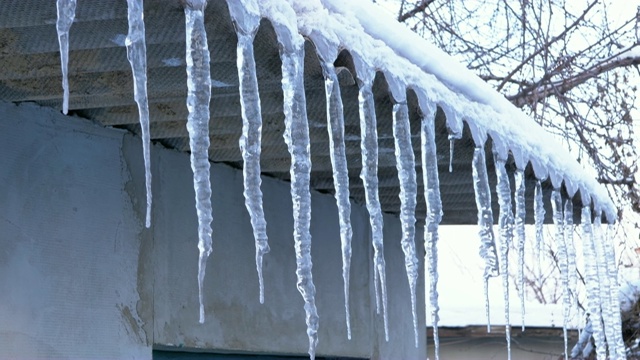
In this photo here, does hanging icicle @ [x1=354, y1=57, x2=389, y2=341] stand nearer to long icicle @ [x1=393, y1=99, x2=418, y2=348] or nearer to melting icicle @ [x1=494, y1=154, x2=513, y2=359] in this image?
long icicle @ [x1=393, y1=99, x2=418, y2=348]

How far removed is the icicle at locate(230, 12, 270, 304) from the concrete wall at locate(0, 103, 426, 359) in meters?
0.89

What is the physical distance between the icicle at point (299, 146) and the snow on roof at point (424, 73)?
0.25ft

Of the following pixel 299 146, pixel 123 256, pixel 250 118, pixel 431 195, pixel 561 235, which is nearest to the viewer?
pixel 250 118

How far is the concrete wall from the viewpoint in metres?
3.52

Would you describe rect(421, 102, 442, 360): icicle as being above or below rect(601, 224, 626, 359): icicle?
above

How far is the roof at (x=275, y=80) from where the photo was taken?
9.12ft

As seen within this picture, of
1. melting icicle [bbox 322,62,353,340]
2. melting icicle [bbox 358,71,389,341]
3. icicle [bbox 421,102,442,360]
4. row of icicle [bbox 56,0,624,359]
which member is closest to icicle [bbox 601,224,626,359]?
row of icicle [bbox 56,0,624,359]

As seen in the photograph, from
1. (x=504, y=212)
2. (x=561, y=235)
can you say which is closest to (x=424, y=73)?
(x=504, y=212)

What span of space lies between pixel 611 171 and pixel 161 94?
683 centimetres

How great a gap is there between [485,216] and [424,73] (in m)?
0.94

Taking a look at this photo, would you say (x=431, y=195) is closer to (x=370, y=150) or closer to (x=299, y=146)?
(x=370, y=150)

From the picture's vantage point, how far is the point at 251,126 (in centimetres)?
290

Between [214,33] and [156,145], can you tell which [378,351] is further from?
[214,33]

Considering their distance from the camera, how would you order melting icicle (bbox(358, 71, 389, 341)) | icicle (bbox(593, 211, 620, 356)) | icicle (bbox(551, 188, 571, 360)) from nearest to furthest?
melting icicle (bbox(358, 71, 389, 341))
icicle (bbox(551, 188, 571, 360))
icicle (bbox(593, 211, 620, 356))
